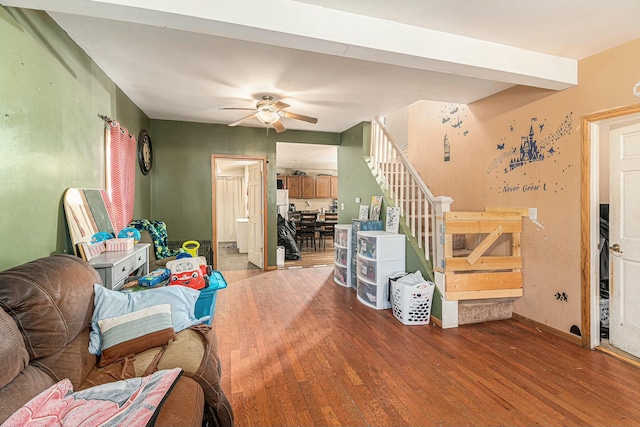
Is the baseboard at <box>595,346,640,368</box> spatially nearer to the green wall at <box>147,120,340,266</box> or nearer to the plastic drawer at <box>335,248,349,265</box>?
the plastic drawer at <box>335,248,349,265</box>

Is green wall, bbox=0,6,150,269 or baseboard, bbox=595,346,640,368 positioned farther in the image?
baseboard, bbox=595,346,640,368

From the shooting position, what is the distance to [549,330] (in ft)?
9.82

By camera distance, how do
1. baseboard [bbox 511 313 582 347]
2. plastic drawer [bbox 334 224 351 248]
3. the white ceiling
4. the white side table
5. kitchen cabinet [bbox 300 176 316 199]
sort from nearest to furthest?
the white ceiling → the white side table → baseboard [bbox 511 313 582 347] → plastic drawer [bbox 334 224 351 248] → kitchen cabinet [bbox 300 176 316 199]

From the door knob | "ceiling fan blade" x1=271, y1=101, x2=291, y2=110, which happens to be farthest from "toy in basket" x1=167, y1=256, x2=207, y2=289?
the door knob

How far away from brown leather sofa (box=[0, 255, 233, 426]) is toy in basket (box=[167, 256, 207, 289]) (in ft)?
2.31

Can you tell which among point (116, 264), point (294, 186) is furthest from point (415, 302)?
point (294, 186)

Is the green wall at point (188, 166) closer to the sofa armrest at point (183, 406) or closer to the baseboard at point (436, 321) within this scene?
the baseboard at point (436, 321)

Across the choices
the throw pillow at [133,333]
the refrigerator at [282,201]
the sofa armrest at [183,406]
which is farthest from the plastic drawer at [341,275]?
the refrigerator at [282,201]

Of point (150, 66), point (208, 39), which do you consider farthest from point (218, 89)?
point (208, 39)

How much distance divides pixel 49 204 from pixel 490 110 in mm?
4146

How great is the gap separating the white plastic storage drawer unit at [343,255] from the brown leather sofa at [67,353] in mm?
2997

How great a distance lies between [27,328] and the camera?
4.10 ft

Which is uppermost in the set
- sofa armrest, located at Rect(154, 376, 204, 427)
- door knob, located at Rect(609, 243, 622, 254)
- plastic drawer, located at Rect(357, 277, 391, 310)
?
door knob, located at Rect(609, 243, 622, 254)

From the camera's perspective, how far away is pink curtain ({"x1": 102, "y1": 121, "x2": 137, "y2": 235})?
3080mm
